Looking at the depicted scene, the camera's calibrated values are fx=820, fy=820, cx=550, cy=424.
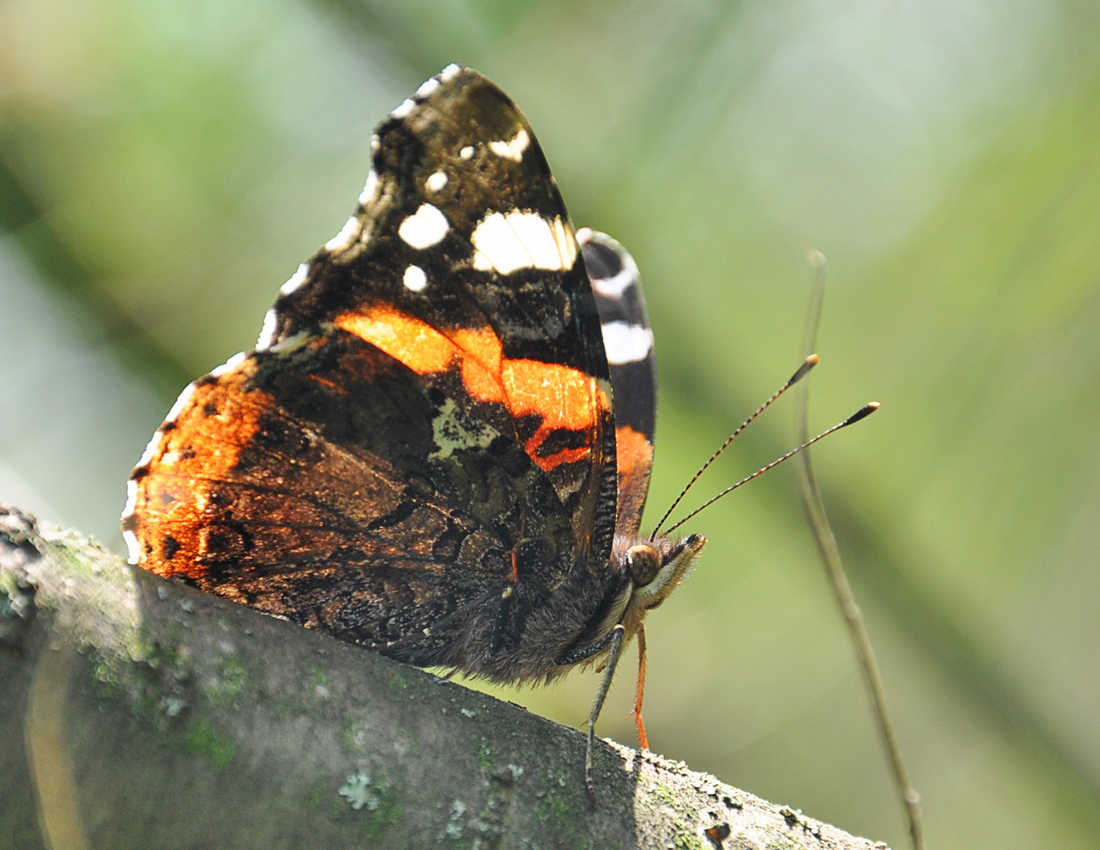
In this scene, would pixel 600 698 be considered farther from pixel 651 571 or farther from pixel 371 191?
pixel 371 191

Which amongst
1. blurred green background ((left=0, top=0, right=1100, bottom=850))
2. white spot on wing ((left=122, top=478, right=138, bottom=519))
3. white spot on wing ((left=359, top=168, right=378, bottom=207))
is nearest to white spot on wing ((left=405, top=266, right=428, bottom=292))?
white spot on wing ((left=359, top=168, right=378, bottom=207))

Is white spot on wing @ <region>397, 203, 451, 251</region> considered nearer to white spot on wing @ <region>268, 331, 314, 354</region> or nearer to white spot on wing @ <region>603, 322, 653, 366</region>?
white spot on wing @ <region>268, 331, 314, 354</region>

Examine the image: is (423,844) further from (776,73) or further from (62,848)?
(776,73)

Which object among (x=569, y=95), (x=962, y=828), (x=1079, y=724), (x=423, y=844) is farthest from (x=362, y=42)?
(x=962, y=828)

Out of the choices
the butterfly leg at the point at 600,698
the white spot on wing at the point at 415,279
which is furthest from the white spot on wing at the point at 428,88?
the butterfly leg at the point at 600,698

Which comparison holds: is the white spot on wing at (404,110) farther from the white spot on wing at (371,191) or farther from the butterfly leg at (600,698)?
the butterfly leg at (600,698)

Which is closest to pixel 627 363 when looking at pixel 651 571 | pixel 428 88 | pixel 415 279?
pixel 651 571
